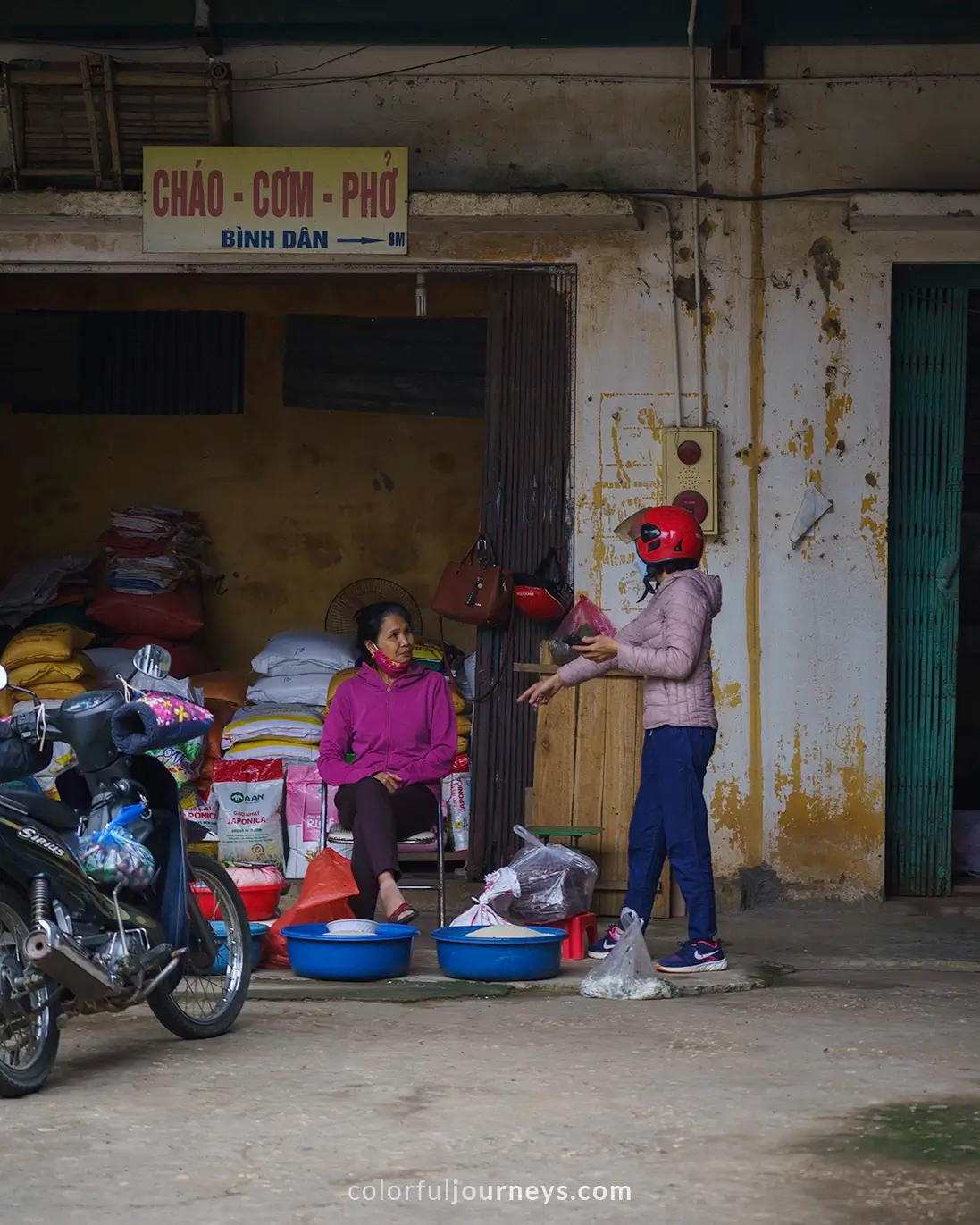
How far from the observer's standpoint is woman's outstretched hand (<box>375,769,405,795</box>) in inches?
245

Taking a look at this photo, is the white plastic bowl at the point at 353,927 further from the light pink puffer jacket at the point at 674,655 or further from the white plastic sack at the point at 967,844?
the white plastic sack at the point at 967,844

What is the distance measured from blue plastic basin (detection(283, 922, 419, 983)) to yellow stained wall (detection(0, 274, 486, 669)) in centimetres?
430

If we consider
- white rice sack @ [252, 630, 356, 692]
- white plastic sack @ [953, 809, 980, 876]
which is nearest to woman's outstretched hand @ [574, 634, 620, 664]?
white rice sack @ [252, 630, 356, 692]

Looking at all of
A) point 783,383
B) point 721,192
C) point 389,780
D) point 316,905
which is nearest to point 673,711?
point 389,780

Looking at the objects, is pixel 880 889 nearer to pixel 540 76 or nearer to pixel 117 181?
pixel 540 76

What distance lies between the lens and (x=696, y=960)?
556 cm

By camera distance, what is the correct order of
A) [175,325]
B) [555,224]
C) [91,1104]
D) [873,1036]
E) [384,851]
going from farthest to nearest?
[175,325] → [555,224] → [384,851] → [873,1036] → [91,1104]

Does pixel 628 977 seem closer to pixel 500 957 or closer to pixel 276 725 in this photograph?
pixel 500 957

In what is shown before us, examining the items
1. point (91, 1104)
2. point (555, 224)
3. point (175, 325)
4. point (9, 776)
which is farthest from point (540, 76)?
point (91, 1104)

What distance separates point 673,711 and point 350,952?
1.35 metres

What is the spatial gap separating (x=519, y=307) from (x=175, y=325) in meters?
3.08

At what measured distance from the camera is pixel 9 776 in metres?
4.11

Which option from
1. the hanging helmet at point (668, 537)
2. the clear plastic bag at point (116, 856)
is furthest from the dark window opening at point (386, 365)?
the clear plastic bag at point (116, 856)

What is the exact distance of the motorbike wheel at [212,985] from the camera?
14.6 feet
